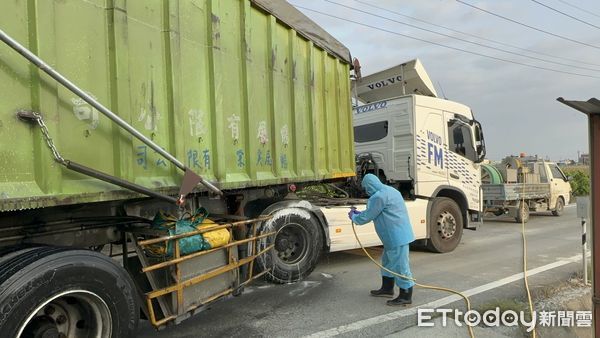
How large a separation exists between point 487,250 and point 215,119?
621 centimetres

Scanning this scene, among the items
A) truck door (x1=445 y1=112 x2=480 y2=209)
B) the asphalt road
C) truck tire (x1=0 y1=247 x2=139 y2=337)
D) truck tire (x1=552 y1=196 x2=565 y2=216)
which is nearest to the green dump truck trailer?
truck tire (x1=0 y1=247 x2=139 y2=337)

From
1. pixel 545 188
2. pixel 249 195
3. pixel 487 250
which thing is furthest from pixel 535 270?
pixel 545 188

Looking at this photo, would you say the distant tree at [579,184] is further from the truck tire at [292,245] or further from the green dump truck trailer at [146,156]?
the green dump truck trailer at [146,156]

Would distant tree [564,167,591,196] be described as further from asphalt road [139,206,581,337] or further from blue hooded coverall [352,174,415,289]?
blue hooded coverall [352,174,415,289]

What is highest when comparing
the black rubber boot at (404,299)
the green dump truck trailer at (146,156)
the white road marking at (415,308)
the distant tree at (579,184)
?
the green dump truck trailer at (146,156)

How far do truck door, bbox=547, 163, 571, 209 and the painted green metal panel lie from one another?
11257 mm

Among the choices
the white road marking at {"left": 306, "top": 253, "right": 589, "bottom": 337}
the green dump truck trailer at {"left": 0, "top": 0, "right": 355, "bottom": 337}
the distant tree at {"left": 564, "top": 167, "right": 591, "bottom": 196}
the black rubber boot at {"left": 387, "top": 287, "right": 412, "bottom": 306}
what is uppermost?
the green dump truck trailer at {"left": 0, "top": 0, "right": 355, "bottom": 337}

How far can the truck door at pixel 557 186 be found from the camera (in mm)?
14469

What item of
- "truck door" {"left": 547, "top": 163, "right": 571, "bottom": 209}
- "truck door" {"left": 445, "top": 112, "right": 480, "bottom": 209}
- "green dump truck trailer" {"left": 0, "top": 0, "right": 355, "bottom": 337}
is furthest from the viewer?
"truck door" {"left": 547, "top": 163, "right": 571, "bottom": 209}

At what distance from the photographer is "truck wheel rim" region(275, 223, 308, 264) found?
5.71 metres

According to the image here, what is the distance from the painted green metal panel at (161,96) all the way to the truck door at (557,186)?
1126 cm

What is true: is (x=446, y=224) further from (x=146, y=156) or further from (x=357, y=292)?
(x=146, y=156)

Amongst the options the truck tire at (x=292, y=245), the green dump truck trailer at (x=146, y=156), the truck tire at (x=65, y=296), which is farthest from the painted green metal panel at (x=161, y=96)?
the truck tire at (x=292, y=245)

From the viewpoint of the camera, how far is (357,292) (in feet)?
18.5
